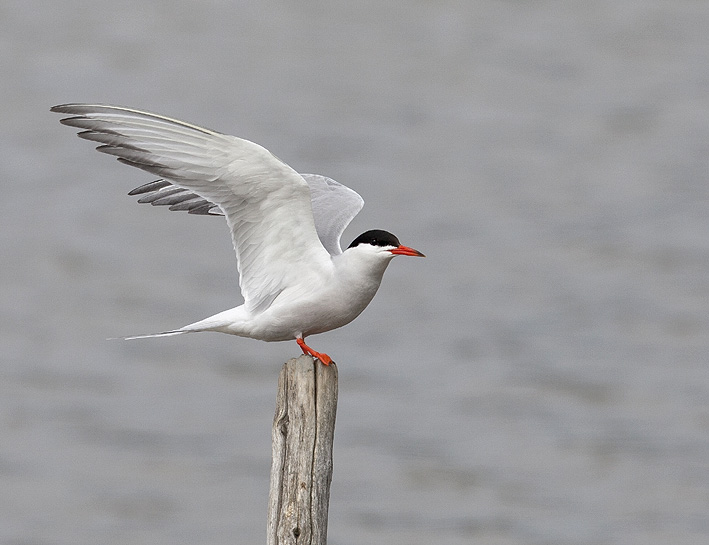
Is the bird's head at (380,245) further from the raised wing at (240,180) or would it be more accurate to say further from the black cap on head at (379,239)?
the raised wing at (240,180)

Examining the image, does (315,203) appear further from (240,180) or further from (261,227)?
(240,180)

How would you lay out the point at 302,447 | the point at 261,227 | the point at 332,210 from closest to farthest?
the point at 302,447, the point at 261,227, the point at 332,210

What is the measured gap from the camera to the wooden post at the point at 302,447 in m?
6.50

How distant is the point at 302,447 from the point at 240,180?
1.46 metres

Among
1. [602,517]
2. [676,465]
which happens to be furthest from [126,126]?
[676,465]

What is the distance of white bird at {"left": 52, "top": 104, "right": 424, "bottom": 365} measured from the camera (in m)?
6.45

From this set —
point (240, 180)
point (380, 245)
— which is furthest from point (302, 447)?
point (240, 180)

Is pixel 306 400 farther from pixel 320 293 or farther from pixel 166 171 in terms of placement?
pixel 166 171

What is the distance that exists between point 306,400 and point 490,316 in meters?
16.6

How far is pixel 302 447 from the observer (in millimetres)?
6504

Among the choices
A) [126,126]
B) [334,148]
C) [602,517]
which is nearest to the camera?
[126,126]

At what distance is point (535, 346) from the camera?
21859 mm

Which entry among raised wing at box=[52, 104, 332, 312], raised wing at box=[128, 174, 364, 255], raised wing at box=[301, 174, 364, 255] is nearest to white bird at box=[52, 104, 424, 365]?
raised wing at box=[52, 104, 332, 312]

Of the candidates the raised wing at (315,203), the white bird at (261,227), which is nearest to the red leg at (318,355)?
the white bird at (261,227)
